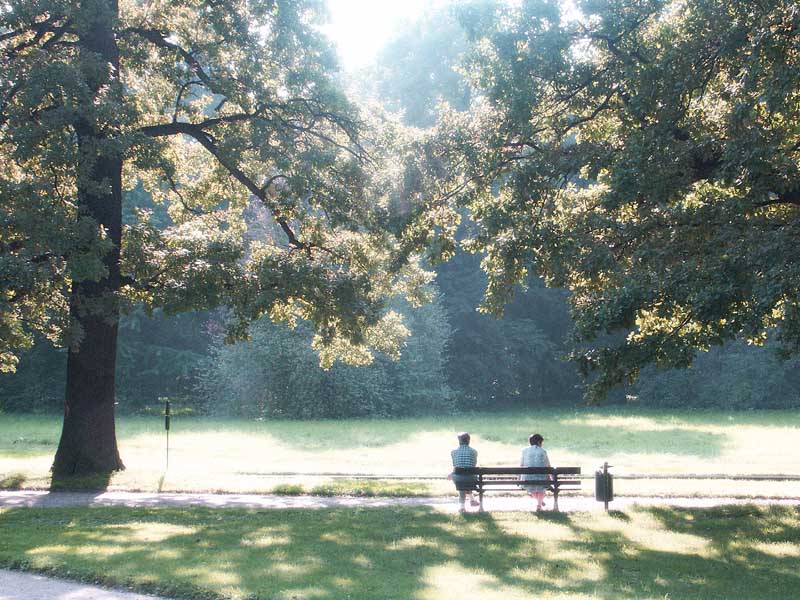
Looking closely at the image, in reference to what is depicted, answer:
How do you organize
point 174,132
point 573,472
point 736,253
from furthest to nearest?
point 174,132, point 573,472, point 736,253

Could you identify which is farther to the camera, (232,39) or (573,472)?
(232,39)

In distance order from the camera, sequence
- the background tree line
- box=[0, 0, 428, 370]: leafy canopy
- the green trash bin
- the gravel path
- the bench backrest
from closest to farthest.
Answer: the gravel path
the bench backrest
the green trash bin
box=[0, 0, 428, 370]: leafy canopy
the background tree line

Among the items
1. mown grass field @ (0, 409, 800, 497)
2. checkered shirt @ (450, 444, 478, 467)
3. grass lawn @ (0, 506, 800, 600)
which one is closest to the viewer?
grass lawn @ (0, 506, 800, 600)

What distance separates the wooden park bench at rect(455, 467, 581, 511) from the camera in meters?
13.6

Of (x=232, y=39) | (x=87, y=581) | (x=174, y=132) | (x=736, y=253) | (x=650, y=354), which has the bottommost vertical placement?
(x=87, y=581)

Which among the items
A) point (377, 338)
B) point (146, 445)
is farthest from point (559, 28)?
point (146, 445)

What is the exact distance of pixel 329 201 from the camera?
58.5ft

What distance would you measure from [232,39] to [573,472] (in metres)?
11.1

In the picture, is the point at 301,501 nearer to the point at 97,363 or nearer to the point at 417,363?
the point at 97,363

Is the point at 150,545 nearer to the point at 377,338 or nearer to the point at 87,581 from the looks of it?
the point at 87,581

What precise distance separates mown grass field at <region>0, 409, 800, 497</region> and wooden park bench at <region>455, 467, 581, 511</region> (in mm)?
2935

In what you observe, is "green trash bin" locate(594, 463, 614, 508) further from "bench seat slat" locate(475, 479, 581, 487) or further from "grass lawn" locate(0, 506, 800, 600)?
"grass lawn" locate(0, 506, 800, 600)

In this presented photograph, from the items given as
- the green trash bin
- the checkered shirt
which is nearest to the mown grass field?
the checkered shirt

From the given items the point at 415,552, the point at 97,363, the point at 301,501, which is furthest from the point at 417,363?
the point at 415,552
